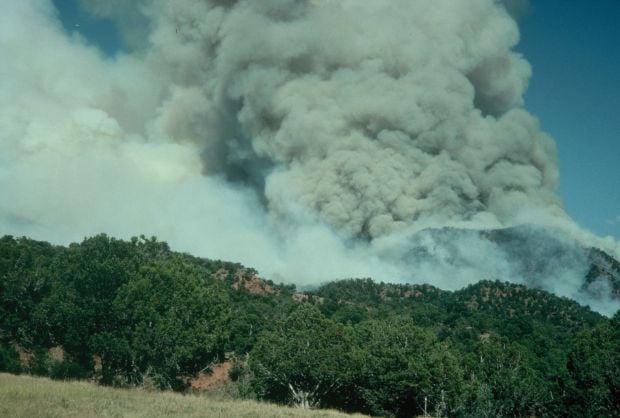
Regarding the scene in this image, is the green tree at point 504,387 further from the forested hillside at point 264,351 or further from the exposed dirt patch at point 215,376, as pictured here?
the exposed dirt patch at point 215,376

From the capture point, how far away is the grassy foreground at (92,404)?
14711 mm

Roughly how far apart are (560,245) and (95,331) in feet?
310

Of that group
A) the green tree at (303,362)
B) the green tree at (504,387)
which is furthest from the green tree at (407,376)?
the green tree at (504,387)

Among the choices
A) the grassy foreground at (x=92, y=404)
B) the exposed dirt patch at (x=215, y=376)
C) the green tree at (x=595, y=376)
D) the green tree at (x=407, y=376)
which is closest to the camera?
the grassy foreground at (x=92, y=404)

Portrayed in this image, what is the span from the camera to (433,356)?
29.9 meters

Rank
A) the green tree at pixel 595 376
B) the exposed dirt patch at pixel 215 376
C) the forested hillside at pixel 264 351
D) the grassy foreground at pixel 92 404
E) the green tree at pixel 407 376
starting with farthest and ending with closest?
the exposed dirt patch at pixel 215 376 → the forested hillside at pixel 264 351 → the green tree at pixel 407 376 → the green tree at pixel 595 376 → the grassy foreground at pixel 92 404

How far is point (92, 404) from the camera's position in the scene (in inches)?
648

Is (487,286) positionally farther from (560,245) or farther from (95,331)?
(95,331)

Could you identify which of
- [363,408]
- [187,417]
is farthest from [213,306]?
[187,417]

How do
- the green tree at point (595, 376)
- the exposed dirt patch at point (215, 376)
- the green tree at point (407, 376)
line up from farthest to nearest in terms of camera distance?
the exposed dirt patch at point (215, 376) → the green tree at point (407, 376) → the green tree at point (595, 376)

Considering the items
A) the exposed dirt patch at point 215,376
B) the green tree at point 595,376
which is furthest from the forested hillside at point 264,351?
the exposed dirt patch at point 215,376

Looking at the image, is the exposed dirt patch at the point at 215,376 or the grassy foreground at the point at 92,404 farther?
the exposed dirt patch at the point at 215,376

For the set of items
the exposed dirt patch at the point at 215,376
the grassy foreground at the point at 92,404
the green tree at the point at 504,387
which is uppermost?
the green tree at the point at 504,387

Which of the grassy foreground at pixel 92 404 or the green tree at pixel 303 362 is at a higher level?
the green tree at pixel 303 362
